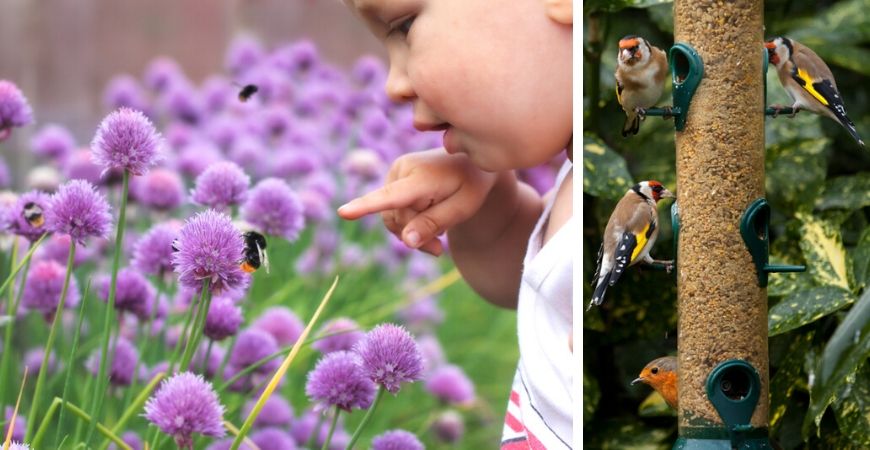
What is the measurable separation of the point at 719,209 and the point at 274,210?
504mm

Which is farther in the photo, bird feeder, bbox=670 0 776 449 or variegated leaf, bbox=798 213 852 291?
variegated leaf, bbox=798 213 852 291

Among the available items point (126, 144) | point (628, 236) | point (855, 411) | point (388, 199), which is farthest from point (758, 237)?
point (126, 144)

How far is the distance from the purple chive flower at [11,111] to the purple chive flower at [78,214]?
21 cm

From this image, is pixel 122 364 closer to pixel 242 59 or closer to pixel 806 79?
pixel 806 79

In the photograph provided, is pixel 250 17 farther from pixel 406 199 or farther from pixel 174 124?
pixel 406 199

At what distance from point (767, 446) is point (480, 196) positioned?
1.47 ft

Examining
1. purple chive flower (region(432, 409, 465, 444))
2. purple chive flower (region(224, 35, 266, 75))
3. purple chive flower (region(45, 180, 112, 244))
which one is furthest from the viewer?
purple chive flower (region(224, 35, 266, 75))

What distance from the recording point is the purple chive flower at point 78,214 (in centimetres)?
123

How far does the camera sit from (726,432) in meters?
1.29

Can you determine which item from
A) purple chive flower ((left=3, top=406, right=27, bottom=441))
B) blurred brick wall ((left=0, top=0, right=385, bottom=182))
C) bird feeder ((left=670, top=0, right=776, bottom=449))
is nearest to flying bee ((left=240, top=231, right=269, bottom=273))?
purple chive flower ((left=3, top=406, right=27, bottom=441))

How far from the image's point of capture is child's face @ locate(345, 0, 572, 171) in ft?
4.39

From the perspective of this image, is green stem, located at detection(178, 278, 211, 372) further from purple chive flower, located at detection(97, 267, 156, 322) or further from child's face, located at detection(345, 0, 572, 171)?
child's face, located at detection(345, 0, 572, 171)

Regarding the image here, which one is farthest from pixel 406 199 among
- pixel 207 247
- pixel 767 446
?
pixel 767 446

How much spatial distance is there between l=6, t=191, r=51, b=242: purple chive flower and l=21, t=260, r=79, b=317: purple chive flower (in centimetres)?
15
